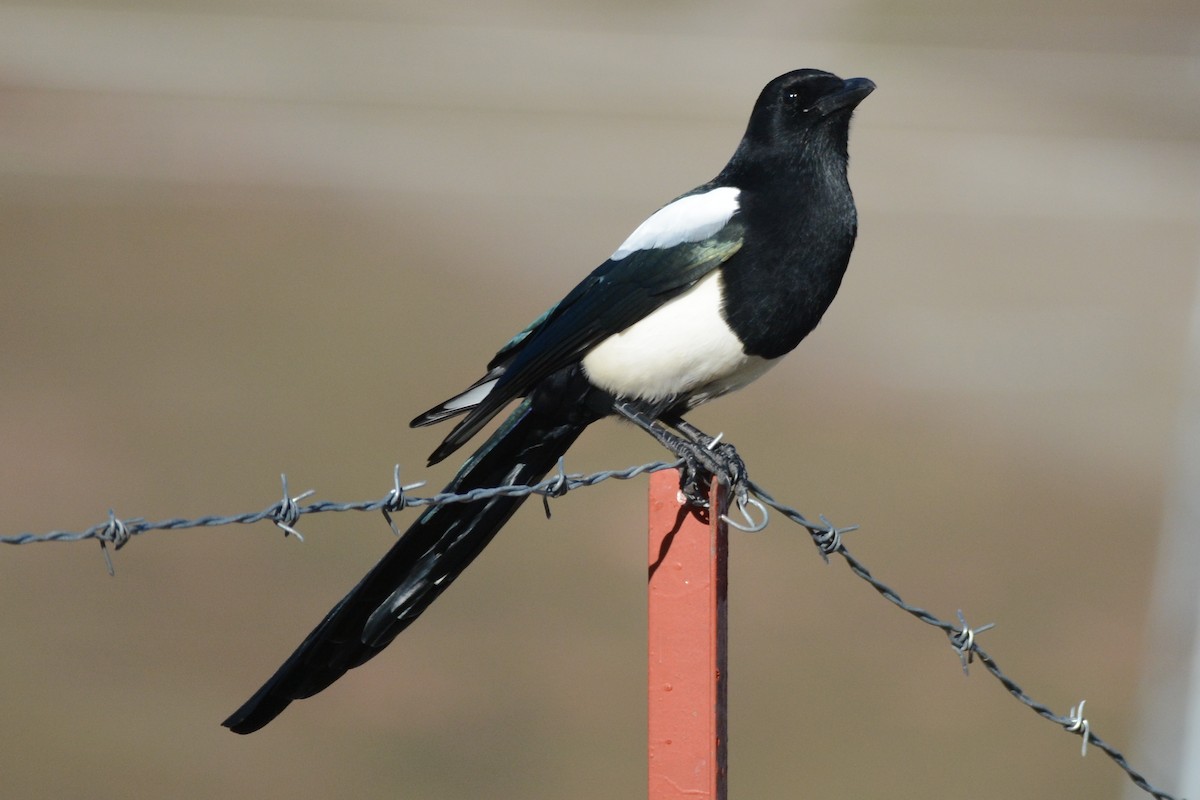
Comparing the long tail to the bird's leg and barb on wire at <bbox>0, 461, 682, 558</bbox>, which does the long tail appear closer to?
the bird's leg

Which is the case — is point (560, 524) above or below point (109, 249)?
below

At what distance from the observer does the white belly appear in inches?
120

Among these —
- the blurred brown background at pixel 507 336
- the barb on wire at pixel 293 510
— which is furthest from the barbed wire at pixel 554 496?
the blurred brown background at pixel 507 336

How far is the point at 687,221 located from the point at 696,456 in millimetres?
668

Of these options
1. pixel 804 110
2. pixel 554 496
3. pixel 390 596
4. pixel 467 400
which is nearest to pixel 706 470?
pixel 554 496

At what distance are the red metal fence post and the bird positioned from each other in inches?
24.0

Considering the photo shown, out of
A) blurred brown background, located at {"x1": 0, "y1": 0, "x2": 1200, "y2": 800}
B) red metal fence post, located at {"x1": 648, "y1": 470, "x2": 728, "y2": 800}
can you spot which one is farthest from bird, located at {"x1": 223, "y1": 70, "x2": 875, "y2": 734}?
blurred brown background, located at {"x1": 0, "y1": 0, "x2": 1200, "y2": 800}

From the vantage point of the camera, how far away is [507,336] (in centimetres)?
965

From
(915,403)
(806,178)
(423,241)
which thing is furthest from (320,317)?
(806,178)

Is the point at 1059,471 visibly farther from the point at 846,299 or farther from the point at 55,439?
the point at 55,439

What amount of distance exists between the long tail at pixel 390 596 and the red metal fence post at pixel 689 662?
0.69 metres

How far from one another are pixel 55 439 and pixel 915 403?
16.2ft

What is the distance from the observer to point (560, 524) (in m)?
7.23

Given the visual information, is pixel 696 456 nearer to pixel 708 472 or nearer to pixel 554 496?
pixel 708 472
